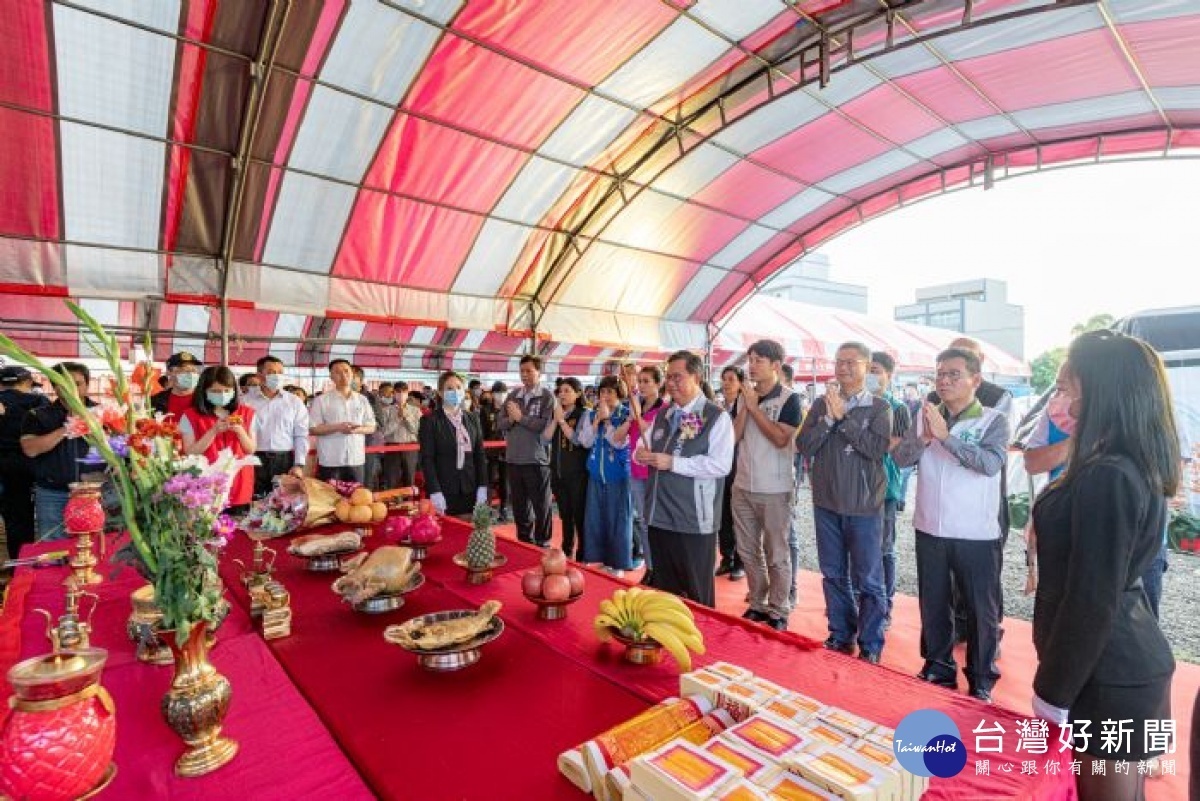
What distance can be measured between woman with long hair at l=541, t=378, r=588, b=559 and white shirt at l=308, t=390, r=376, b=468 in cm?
157

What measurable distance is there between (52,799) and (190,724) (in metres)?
0.21

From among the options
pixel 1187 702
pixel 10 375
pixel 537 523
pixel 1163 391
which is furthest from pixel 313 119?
pixel 1187 702

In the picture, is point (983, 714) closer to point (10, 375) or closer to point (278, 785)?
point (278, 785)

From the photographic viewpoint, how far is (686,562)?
110 inches

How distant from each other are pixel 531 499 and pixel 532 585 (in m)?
3.35

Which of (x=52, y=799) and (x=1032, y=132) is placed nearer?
(x=52, y=799)

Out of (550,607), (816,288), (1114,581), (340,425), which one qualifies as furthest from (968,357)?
(816,288)

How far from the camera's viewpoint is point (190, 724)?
0.97m

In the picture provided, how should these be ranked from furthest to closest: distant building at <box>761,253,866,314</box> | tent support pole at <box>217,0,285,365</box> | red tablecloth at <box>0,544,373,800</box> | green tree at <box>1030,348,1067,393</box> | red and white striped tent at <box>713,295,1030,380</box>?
distant building at <box>761,253,866,314</box> < green tree at <box>1030,348,1067,393</box> < red and white striped tent at <box>713,295,1030,380</box> < tent support pole at <box>217,0,285,365</box> < red tablecloth at <box>0,544,373,800</box>

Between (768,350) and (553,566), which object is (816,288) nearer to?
(768,350)

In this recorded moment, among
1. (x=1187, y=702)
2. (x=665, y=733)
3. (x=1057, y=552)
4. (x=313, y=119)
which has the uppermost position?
(x=313, y=119)

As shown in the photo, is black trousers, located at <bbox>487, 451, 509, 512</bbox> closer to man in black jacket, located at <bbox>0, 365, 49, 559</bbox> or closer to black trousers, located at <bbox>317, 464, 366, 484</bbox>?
black trousers, located at <bbox>317, 464, 366, 484</bbox>

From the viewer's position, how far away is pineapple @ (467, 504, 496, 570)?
1.89 meters

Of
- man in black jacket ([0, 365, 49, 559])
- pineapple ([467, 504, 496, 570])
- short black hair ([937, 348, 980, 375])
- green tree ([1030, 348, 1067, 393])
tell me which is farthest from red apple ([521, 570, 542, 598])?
green tree ([1030, 348, 1067, 393])
